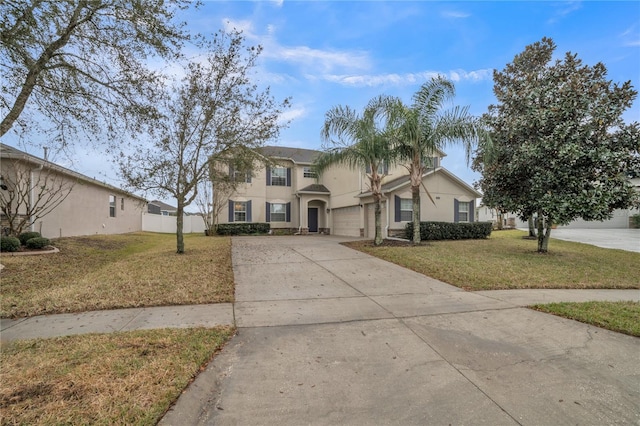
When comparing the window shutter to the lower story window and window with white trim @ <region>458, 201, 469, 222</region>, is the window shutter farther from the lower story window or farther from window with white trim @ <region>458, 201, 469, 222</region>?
the lower story window

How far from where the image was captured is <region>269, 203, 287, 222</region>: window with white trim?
24.1 meters

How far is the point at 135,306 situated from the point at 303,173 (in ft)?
64.1

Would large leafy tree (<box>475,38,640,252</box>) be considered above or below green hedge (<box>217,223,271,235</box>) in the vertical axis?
above

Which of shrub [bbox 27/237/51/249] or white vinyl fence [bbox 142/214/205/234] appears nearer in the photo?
shrub [bbox 27/237/51/249]

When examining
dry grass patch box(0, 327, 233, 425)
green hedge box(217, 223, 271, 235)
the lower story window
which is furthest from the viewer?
the lower story window

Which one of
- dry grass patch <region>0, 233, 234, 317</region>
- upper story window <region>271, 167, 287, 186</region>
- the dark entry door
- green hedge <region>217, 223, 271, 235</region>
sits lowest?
dry grass patch <region>0, 233, 234, 317</region>

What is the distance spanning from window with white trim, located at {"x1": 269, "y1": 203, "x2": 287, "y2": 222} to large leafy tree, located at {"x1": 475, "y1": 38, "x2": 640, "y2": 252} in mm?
14840

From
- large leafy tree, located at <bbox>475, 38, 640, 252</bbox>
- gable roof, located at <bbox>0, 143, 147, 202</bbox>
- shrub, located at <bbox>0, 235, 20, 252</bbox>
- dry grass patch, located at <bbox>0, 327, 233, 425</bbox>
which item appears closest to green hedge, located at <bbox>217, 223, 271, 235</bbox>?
gable roof, located at <bbox>0, 143, 147, 202</bbox>

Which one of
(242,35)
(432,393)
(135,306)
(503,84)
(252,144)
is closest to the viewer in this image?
(432,393)

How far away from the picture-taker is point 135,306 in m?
6.02

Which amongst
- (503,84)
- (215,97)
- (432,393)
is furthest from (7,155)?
(503,84)

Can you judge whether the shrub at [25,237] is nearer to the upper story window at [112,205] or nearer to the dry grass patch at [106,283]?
the dry grass patch at [106,283]

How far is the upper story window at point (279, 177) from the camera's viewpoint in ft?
79.9

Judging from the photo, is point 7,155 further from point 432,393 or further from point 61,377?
point 432,393
